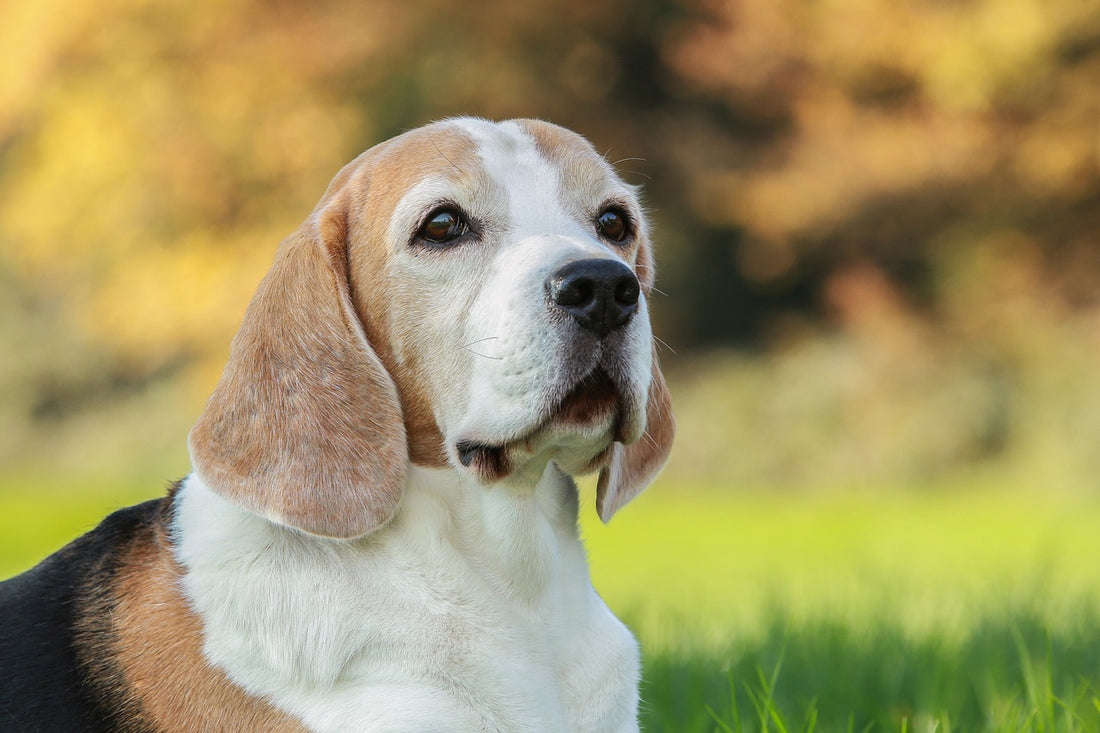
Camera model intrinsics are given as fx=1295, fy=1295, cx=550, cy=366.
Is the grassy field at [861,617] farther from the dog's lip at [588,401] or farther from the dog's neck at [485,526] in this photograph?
the dog's lip at [588,401]

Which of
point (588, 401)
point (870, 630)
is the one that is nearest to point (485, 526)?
point (588, 401)

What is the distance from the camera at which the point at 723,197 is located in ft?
64.0

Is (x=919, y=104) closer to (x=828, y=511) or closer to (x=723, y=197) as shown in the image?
(x=723, y=197)

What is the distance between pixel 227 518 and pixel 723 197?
1703 centimetres

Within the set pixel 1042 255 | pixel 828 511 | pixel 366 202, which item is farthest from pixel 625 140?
pixel 366 202

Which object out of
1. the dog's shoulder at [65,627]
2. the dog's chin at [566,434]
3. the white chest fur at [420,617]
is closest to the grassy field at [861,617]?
the white chest fur at [420,617]

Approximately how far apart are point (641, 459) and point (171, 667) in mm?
1364

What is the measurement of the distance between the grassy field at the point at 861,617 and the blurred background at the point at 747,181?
5.27m

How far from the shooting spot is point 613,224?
3.51 metres

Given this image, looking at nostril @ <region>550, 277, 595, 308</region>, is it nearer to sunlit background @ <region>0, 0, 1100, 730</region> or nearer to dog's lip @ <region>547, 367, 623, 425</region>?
→ dog's lip @ <region>547, 367, 623, 425</region>

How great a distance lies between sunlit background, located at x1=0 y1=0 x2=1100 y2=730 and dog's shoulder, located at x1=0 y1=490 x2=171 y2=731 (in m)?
12.1

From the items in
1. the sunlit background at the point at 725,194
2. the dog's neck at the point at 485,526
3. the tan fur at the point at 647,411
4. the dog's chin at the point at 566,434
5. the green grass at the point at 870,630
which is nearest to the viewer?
the dog's chin at the point at 566,434

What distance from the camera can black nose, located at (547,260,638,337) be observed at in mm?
2855

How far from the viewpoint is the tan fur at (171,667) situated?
286 cm
